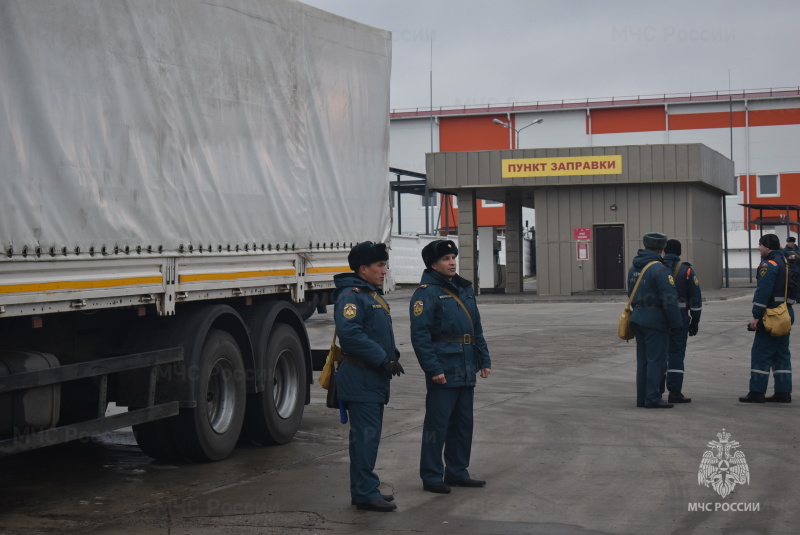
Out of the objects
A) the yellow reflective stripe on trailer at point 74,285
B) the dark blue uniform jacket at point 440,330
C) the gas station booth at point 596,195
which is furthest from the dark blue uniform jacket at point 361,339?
the gas station booth at point 596,195

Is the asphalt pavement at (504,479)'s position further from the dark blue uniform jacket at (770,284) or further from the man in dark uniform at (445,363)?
the dark blue uniform jacket at (770,284)

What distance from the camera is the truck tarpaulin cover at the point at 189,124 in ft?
23.3

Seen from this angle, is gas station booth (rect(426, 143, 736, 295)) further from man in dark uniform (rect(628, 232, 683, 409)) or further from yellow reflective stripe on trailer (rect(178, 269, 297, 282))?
yellow reflective stripe on trailer (rect(178, 269, 297, 282))

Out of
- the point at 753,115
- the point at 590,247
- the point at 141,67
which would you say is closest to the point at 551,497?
the point at 141,67

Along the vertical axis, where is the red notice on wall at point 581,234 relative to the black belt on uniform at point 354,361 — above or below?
above

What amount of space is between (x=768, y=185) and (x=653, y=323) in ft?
201

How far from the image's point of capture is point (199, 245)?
8969mm

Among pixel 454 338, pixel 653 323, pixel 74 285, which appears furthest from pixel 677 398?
pixel 74 285

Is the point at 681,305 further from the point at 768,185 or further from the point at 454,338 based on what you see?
the point at 768,185

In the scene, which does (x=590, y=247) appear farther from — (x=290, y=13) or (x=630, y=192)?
(x=290, y=13)

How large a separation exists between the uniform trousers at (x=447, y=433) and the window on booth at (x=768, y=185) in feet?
214

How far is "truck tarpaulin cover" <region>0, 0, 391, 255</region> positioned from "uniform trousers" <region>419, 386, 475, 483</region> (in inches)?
95.3

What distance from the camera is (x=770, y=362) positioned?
12.6 metres

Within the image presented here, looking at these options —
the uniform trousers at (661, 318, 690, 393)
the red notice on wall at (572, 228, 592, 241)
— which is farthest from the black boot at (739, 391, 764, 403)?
the red notice on wall at (572, 228, 592, 241)
